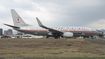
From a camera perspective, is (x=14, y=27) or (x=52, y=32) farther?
(x=14, y=27)

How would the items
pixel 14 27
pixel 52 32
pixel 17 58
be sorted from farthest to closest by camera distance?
pixel 14 27 → pixel 52 32 → pixel 17 58

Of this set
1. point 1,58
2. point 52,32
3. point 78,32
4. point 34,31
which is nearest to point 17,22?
point 34,31

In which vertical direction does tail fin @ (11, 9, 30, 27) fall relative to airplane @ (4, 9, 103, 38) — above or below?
above

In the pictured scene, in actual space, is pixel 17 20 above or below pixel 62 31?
above

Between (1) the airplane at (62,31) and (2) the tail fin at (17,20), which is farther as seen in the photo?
(2) the tail fin at (17,20)

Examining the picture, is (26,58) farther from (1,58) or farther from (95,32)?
(95,32)

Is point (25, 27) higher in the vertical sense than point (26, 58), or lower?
higher

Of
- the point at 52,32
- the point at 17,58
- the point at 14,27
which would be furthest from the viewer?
the point at 14,27

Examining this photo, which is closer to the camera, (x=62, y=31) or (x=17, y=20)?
(x=62, y=31)

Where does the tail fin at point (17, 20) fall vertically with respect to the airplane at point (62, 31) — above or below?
above

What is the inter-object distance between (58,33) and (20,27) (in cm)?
1052

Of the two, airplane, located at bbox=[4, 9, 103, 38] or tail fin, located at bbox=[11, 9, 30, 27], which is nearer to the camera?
airplane, located at bbox=[4, 9, 103, 38]

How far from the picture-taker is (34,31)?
109 feet

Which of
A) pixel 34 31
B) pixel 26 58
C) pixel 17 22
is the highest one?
pixel 17 22
